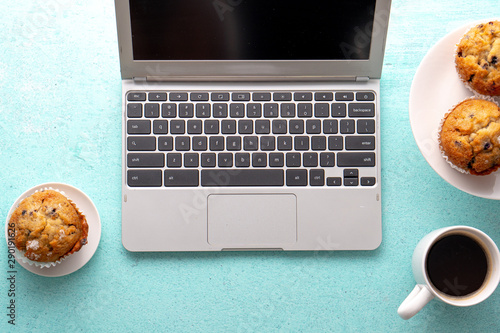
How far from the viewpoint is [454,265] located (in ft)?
2.69

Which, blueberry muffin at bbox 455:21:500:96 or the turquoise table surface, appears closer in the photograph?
blueberry muffin at bbox 455:21:500:96

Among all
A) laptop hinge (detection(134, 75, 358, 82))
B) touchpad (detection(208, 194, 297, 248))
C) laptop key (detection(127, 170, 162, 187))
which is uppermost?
laptop hinge (detection(134, 75, 358, 82))

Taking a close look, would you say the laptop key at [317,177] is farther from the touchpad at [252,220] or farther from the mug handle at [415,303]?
the mug handle at [415,303]

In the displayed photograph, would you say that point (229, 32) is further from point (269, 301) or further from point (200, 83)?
Answer: point (269, 301)

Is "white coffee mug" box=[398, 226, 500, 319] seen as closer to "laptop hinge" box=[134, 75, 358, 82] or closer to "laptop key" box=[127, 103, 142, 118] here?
"laptop hinge" box=[134, 75, 358, 82]

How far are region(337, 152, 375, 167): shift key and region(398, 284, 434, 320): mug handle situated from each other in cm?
23

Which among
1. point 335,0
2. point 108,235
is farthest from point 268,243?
point 335,0

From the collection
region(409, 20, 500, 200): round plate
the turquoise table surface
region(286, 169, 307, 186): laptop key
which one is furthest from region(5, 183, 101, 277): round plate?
region(409, 20, 500, 200): round plate

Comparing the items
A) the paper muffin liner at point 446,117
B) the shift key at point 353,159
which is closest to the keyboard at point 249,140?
the shift key at point 353,159

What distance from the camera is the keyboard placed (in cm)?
84

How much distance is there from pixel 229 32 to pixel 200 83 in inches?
4.1

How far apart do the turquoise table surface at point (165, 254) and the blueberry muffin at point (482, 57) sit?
0.44 feet

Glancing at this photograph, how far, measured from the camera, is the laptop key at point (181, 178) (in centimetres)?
83

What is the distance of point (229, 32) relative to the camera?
31.9 inches
